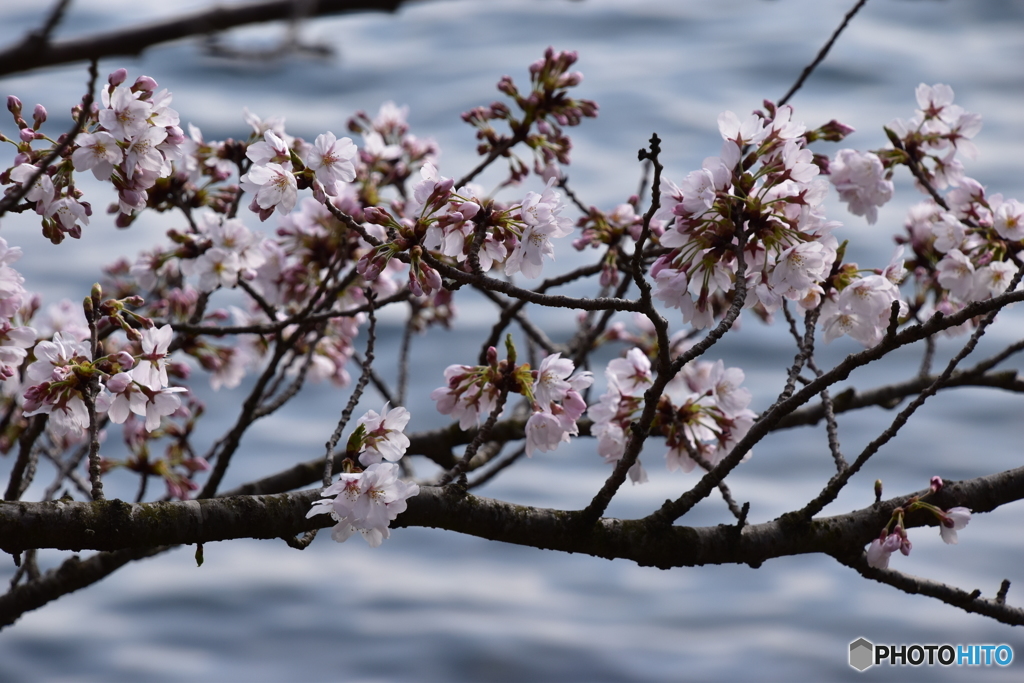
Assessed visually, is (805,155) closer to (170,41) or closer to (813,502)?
(813,502)

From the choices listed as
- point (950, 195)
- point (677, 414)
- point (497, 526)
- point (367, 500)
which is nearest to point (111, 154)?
point (367, 500)

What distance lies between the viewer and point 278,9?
618 mm

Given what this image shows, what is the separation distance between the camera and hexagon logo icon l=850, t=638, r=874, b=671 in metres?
2.07

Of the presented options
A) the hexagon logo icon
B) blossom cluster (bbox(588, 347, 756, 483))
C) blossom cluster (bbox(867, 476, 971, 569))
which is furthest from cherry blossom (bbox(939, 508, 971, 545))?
the hexagon logo icon

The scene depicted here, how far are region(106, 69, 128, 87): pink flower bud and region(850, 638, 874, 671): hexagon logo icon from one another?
1.76m

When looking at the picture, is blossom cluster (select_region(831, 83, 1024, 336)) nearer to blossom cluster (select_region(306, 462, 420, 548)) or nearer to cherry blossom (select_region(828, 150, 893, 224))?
cherry blossom (select_region(828, 150, 893, 224))

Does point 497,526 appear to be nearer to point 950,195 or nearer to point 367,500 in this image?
point 367,500

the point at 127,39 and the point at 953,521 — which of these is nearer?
the point at 127,39

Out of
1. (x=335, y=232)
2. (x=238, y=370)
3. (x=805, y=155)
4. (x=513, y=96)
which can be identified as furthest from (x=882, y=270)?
(x=238, y=370)

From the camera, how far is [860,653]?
210 cm

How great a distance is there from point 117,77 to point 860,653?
1.81m

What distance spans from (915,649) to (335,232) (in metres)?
1.38

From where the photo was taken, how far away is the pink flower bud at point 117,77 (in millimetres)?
1134

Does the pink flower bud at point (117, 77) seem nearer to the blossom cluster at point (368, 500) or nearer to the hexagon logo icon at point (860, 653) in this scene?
the blossom cluster at point (368, 500)
